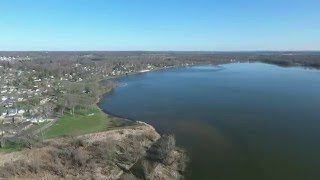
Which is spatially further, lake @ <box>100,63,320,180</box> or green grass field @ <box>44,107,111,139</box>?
green grass field @ <box>44,107,111,139</box>

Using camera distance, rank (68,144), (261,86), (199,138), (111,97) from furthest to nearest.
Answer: (261,86), (111,97), (199,138), (68,144)

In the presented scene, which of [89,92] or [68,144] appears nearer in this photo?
[68,144]

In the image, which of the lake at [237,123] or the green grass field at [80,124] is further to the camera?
the green grass field at [80,124]

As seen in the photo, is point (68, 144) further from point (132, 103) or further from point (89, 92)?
point (89, 92)

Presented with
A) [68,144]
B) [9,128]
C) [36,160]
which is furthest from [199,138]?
[9,128]
